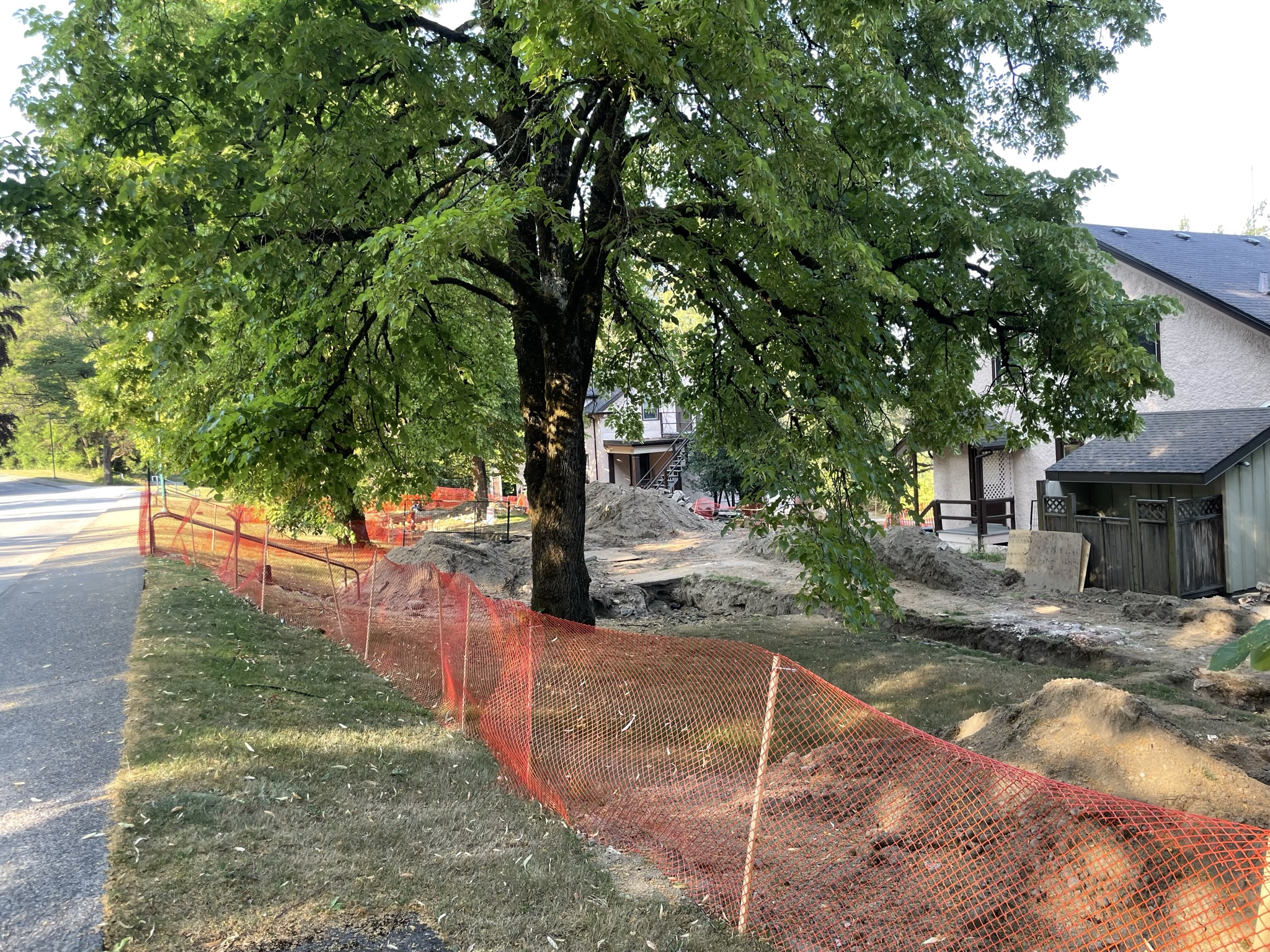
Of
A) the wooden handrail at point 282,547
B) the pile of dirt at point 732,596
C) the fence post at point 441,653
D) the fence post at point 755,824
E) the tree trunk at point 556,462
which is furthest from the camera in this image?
the pile of dirt at point 732,596

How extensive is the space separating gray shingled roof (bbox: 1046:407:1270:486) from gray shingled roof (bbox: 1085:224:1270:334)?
85.2 inches

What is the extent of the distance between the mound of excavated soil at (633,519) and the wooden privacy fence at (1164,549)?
42.4ft

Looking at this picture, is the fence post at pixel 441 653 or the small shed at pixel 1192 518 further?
the small shed at pixel 1192 518

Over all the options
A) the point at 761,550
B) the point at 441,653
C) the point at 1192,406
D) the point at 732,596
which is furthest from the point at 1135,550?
Answer: the point at 441,653

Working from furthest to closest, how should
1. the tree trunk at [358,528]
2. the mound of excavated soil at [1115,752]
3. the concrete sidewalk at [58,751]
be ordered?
the tree trunk at [358,528] < the mound of excavated soil at [1115,752] < the concrete sidewalk at [58,751]

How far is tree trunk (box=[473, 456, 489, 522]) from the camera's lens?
3108 cm

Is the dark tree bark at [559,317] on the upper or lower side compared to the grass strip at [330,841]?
upper

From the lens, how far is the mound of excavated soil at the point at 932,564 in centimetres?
1683

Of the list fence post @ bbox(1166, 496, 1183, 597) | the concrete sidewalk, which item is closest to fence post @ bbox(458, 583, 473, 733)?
the concrete sidewalk

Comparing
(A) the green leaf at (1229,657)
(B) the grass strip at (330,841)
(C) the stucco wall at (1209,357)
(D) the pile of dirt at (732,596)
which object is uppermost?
(C) the stucco wall at (1209,357)

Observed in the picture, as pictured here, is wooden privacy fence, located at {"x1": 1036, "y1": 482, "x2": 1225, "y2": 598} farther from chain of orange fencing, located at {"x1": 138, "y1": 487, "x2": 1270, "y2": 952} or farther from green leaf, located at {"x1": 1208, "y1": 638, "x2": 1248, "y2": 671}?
green leaf, located at {"x1": 1208, "y1": 638, "x2": 1248, "y2": 671}

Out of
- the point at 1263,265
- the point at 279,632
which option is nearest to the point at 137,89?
the point at 279,632

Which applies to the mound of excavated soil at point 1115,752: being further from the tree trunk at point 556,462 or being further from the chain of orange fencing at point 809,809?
the tree trunk at point 556,462

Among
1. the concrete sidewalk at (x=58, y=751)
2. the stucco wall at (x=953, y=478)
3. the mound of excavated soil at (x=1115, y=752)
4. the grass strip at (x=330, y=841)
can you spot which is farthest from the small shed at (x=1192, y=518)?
the concrete sidewalk at (x=58, y=751)
